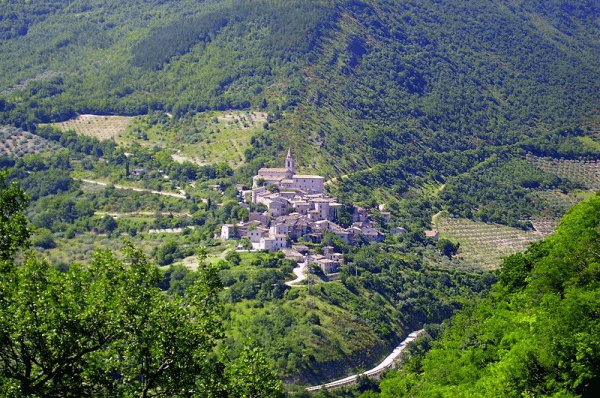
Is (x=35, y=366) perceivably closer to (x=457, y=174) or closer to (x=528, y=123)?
(x=457, y=174)

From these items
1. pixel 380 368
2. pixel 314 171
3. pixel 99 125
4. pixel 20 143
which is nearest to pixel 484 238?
pixel 314 171

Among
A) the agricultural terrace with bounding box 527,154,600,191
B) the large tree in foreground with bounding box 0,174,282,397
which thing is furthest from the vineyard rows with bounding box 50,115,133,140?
the large tree in foreground with bounding box 0,174,282,397

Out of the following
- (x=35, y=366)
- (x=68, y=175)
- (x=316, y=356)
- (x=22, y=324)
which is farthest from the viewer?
(x=68, y=175)

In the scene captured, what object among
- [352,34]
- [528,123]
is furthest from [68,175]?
[528,123]

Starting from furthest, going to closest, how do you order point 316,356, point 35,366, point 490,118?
point 490,118 < point 316,356 < point 35,366

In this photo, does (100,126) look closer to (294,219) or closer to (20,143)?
Result: (20,143)
